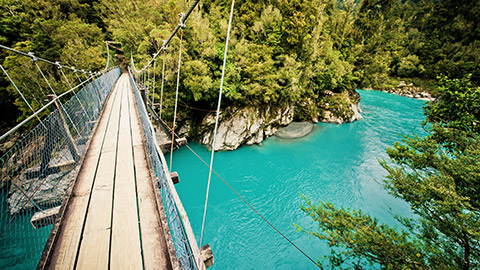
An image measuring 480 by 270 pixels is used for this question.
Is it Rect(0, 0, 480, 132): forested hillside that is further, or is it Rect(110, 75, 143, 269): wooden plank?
Rect(0, 0, 480, 132): forested hillside

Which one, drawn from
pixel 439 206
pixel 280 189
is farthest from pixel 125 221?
pixel 280 189

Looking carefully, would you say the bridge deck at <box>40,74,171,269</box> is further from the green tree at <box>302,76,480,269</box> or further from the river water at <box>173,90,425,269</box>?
the river water at <box>173,90,425,269</box>

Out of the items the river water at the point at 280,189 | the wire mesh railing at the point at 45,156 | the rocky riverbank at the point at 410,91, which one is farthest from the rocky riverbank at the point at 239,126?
the rocky riverbank at the point at 410,91

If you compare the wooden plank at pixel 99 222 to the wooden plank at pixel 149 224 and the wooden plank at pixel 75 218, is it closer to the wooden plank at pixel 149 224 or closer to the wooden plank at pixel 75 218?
the wooden plank at pixel 75 218

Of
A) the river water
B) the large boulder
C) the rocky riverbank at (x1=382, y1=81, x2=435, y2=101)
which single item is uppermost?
the rocky riverbank at (x1=382, y1=81, x2=435, y2=101)

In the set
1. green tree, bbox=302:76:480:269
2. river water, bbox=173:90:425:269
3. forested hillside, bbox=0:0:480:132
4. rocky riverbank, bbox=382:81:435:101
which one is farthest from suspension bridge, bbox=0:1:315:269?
rocky riverbank, bbox=382:81:435:101

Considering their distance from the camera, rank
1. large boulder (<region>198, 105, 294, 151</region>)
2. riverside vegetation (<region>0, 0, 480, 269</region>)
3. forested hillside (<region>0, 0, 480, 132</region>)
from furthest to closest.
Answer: large boulder (<region>198, 105, 294, 151</region>) < forested hillside (<region>0, 0, 480, 132</region>) < riverside vegetation (<region>0, 0, 480, 269</region>)

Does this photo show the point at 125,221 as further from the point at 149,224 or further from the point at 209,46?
the point at 209,46
